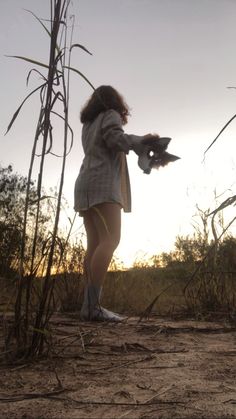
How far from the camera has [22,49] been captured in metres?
1.53

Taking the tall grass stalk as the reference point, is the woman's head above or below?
above

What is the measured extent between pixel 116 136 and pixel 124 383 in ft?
5.67

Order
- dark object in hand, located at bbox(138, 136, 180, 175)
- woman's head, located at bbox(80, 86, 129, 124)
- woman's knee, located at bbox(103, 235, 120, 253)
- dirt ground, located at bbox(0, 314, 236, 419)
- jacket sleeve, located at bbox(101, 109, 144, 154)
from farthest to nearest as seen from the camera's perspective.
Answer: woman's head, located at bbox(80, 86, 129, 124), woman's knee, located at bbox(103, 235, 120, 253), jacket sleeve, located at bbox(101, 109, 144, 154), dark object in hand, located at bbox(138, 136, 180, 175), dirt ground, located at bbox(0, 314, 236, 419)

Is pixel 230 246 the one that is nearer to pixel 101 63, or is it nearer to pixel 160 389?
pixel 101 63

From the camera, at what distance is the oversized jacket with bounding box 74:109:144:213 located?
265 centimetres

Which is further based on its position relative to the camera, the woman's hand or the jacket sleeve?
the jacket sleeve

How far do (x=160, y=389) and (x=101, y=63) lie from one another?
4.47 feet

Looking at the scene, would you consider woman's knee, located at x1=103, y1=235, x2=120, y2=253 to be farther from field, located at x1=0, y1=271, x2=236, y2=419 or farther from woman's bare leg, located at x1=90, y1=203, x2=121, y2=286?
field, located at x1=0, y1=271, x2=236, y2=419

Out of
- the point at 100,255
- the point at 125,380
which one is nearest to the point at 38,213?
the point at 125,380

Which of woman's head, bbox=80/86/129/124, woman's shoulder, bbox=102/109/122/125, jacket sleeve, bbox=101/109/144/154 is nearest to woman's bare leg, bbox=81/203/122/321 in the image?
jacket sleeve, bbox=101/109/144/154

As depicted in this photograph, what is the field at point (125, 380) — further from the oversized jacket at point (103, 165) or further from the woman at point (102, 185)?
the oversized jacket at point (103, 165)

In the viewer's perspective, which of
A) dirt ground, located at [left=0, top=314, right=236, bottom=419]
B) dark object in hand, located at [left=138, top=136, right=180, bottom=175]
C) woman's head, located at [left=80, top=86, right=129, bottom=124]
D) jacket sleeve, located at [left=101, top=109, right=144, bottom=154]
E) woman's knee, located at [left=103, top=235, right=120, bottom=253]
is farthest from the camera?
woman's head, located at [left=80, top=86, right=129, bottom=124]

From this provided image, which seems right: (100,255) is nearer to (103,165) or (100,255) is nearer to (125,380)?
(103,165)

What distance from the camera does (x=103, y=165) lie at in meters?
2.81
